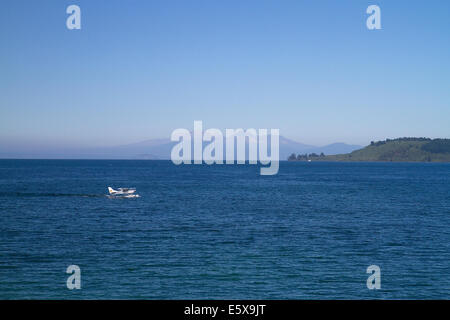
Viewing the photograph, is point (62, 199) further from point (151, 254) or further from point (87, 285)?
point (87, 285)

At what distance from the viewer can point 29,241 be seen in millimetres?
41812

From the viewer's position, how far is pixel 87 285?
2825 cm

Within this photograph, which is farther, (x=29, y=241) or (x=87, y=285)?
(x=29, y=241)

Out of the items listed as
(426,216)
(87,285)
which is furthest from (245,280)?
(426,216)

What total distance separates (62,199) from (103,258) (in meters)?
49.9

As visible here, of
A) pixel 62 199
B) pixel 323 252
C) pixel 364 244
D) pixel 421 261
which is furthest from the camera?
pixel 62 199
